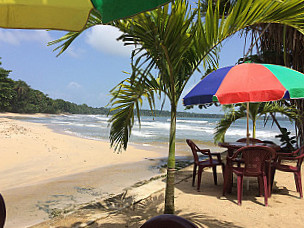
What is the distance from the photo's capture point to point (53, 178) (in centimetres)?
539

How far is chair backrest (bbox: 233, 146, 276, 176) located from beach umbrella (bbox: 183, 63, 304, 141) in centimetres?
85

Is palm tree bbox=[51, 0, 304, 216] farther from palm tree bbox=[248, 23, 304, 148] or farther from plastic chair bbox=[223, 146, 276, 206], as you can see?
palm tree bbox=[248, 23, 304, 148]

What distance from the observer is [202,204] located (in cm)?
359

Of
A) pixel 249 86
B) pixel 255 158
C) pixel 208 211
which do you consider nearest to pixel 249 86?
pixel 249 86

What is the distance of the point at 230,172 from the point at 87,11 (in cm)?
352

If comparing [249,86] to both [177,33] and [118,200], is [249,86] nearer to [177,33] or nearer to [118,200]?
[177,33]

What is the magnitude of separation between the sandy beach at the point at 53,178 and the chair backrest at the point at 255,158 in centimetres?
237

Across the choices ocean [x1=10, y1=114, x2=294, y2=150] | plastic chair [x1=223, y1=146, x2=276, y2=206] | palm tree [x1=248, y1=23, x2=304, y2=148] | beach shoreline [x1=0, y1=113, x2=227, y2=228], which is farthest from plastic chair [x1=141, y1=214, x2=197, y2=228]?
palm tree [x1=248, y1=23, x2=304, y2=148]

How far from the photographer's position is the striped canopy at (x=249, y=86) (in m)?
3.18

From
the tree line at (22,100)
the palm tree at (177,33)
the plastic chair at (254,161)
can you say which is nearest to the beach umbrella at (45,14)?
the palm tree at (177,33)

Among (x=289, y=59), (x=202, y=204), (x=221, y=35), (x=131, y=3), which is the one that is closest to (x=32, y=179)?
(x=202, y=204)

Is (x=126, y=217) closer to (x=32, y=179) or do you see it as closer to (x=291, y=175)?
(x=32, y=179)

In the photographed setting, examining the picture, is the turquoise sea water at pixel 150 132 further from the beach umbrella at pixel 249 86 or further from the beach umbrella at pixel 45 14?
the beach umbrella at pixel 45 14

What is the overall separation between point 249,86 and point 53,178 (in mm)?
4476
